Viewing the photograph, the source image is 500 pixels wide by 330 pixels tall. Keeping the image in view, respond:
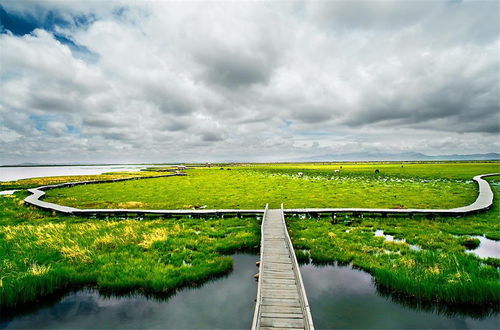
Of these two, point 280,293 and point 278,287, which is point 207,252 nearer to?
point 278,287

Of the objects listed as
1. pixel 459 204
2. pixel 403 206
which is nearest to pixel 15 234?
pixel 403 206

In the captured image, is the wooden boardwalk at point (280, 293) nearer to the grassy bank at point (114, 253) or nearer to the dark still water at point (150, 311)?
the dark still water at point (150, 311)

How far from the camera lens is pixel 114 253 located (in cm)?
1302

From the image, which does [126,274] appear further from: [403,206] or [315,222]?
[403,206]

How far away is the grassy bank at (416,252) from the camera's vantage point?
9.37 metres

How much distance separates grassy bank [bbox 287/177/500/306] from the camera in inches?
369

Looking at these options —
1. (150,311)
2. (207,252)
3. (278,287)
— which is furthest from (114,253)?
(278,287)

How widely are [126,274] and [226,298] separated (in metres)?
4.70

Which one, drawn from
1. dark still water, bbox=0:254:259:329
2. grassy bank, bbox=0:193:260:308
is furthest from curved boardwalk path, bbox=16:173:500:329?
grassy bank, bbox=0:193:260:308

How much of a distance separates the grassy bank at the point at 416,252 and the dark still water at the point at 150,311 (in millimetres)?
4937

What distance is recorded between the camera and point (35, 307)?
912 cm

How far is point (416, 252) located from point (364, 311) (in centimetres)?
603

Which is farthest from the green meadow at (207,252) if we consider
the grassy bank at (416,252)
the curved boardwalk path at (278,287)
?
the curved boardwalk path at (278,287)

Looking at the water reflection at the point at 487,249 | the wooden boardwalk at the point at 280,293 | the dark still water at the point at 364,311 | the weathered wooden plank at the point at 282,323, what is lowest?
the dark still water at the point at 364,311
